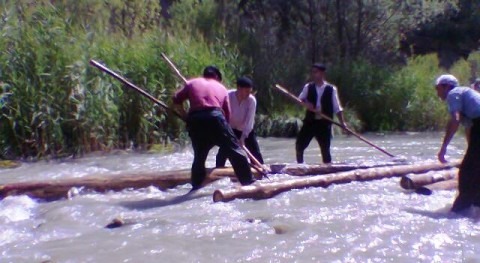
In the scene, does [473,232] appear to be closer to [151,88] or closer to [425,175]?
[425,175]

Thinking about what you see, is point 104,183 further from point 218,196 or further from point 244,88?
point 244,88

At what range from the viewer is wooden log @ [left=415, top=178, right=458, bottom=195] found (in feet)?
34.7

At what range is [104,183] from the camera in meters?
11.3

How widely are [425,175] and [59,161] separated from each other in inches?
263

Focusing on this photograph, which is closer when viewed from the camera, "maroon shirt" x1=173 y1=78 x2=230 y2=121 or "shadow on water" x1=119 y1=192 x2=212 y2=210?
"shadow on water" x1=119 y1=192 x2=212 y2=210

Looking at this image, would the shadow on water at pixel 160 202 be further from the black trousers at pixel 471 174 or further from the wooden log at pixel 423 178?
the black trousers at pixel 471 174

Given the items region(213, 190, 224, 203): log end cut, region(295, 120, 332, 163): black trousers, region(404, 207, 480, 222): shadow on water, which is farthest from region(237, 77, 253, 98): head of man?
region(404, 207, 480, 222): shadow on water

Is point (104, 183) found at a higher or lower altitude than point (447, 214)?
higher

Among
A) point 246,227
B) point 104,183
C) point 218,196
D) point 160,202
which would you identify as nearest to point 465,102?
point 246,227

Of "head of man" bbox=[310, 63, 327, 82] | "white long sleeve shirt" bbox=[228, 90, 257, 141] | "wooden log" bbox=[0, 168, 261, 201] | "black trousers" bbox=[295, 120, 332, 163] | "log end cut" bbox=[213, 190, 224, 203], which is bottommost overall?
"log end cut" bbox=[213, 190, 224, 203]

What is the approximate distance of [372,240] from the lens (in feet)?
27.7

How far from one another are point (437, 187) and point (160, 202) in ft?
10.1

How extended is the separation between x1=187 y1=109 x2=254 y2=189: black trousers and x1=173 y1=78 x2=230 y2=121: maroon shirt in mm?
79

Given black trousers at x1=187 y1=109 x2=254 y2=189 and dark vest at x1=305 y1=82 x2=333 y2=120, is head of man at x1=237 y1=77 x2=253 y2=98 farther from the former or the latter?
dark vest at x1=305 y1=82 x2=333 y2=120
